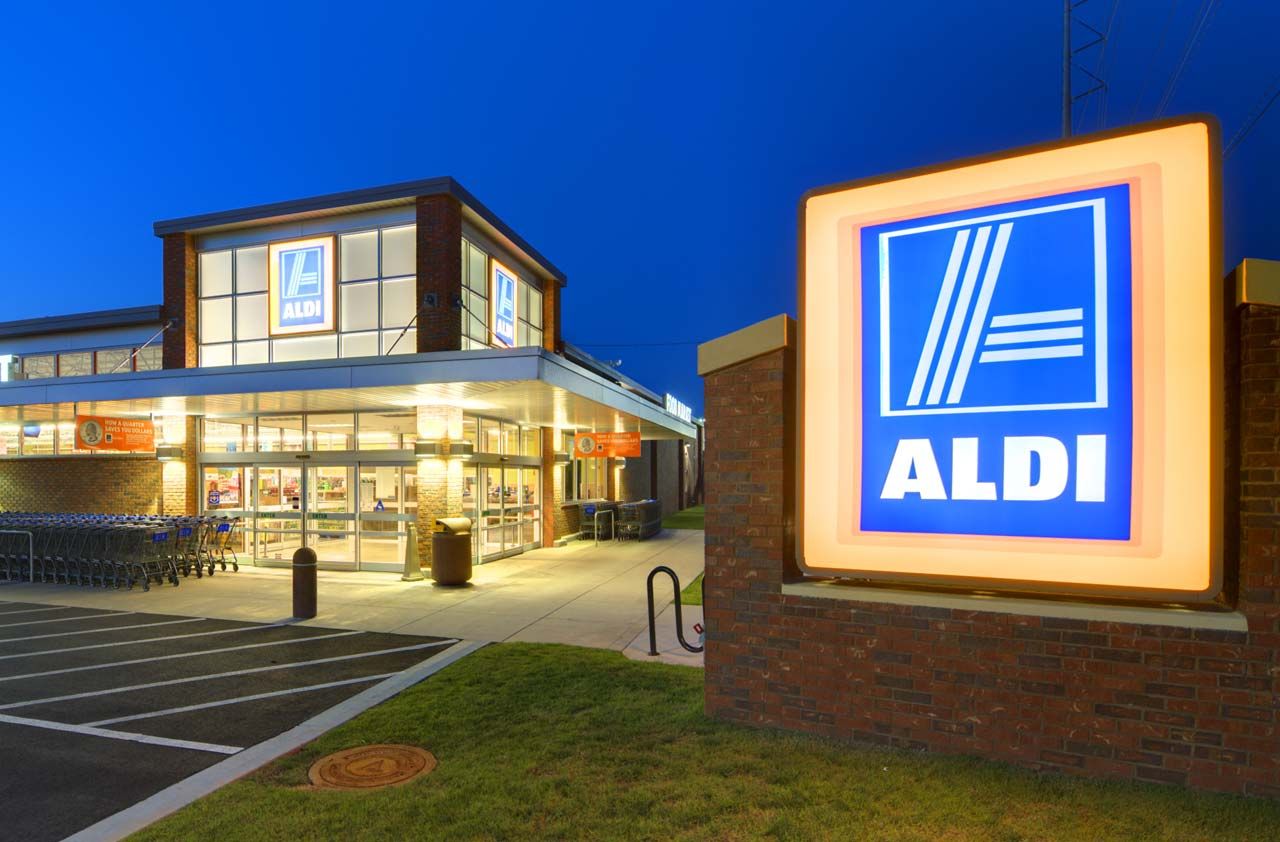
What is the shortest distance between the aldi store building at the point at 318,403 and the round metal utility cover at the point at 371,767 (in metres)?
7.12

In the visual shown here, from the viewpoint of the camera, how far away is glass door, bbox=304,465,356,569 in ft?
46.6

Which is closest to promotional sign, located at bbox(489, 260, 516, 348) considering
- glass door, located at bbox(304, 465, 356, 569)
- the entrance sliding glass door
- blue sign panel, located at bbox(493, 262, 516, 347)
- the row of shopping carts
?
blue sign panel, located at bbox(493, 262, 516, 347)

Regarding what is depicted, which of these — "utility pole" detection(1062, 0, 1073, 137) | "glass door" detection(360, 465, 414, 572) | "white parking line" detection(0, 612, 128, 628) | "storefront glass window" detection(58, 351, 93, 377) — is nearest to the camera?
"white parking line" detection(0, 612, 128, 628)

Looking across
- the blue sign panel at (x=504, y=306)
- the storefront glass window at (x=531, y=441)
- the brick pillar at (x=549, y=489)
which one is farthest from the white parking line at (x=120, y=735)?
the brick pillar at (x=549, y=489)

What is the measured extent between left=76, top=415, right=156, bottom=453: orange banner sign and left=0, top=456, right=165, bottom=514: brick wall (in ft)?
3.46

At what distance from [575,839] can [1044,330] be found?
13.7 ft

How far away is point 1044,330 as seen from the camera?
430 centimetres

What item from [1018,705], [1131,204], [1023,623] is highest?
[1131,204]

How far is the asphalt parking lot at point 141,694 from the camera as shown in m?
4.50

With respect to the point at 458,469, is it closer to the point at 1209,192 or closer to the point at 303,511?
the point at 303,511

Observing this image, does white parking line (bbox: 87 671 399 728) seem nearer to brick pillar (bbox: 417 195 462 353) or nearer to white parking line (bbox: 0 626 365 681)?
white parking line (bbox: 0 626 365 681)

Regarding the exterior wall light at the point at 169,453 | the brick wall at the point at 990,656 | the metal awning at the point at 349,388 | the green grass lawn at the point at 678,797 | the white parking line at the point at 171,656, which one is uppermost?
the metal awning at the point at 349,388

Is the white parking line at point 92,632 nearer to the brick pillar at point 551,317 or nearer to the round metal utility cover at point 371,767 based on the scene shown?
the round metal utility cover at point 371,767

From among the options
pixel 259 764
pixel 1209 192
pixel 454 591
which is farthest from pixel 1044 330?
pixel 454 591
